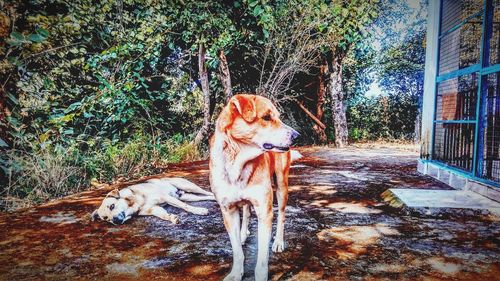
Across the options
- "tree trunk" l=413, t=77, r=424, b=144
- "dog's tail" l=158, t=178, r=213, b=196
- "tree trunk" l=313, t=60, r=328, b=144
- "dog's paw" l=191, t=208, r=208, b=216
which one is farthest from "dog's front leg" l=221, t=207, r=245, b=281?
"tree trunk" l=413, t=77, r=424, b=144

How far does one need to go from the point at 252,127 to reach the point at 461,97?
507 cm

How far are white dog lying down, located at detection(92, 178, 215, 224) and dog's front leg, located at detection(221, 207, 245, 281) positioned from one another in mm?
1471

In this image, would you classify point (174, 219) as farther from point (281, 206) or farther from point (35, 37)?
point (35, 37)

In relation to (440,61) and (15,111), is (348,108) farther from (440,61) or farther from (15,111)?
(15,111)

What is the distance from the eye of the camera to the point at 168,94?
9953mm

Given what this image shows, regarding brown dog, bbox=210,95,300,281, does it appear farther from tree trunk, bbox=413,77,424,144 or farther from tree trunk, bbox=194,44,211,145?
tree trunk, bbox=413,77,424,144

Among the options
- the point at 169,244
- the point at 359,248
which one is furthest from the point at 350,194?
the point at 169,244

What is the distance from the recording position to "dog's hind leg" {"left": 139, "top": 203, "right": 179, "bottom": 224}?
11.8 ft

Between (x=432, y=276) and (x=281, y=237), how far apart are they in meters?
1.11

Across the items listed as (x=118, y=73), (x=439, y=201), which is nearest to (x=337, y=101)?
(x=118, y=73)

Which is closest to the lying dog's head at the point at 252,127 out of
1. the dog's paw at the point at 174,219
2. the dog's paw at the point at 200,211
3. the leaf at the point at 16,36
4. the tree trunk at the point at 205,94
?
the dog's paw at the point at 174,219

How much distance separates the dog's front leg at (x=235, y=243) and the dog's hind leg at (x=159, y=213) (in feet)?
4.82

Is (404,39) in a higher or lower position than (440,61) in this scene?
higher

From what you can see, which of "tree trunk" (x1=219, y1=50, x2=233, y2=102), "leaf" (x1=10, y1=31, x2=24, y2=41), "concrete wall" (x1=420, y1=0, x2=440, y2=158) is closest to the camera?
"leaf" (x1=10, y1=31, x2=24, y2=41)
